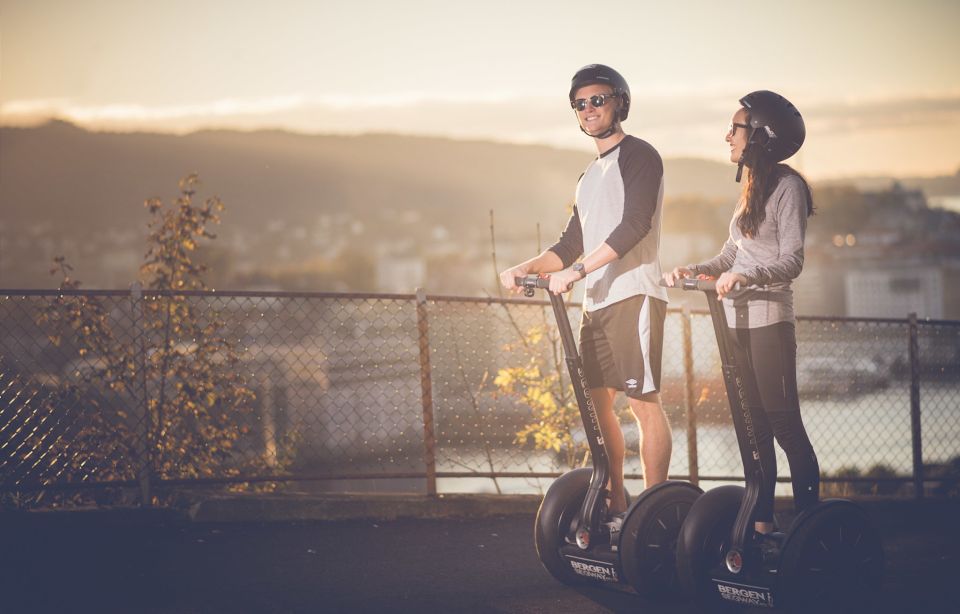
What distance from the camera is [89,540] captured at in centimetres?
489

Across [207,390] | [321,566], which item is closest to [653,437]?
[321,566]

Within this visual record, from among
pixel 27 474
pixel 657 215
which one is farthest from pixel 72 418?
pixel 657 215

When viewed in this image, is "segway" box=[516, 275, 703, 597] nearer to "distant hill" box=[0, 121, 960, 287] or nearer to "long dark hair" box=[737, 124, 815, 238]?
"long dark hair" box=[737, 124, 815, 238]

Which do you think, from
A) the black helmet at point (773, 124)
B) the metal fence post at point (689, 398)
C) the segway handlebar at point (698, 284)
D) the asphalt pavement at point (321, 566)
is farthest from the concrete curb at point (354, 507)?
the black helmet at point (773, 124)

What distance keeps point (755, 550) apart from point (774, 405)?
511 mm

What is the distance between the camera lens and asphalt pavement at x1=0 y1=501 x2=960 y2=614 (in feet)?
12.6

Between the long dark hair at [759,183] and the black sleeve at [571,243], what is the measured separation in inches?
28.6

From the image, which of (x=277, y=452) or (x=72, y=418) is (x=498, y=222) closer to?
(x=277, y=452)

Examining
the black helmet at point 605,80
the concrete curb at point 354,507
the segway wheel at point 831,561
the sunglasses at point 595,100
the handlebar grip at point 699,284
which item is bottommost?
the concrete curb at point 354,507

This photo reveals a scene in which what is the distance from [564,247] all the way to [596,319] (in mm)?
387

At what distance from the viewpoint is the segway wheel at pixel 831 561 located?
10.9 feet

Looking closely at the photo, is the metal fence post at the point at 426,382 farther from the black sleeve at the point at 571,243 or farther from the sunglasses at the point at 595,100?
the sunglasses at the point at 595,100

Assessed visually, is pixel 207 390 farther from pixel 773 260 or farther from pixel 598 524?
pixel 773 260

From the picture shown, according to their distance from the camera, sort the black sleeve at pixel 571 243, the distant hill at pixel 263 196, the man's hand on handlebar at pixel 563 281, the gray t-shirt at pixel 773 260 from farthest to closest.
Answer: the distant hill at pixel 263 196
the black sleeve at pixel 571 243
the man's hand on handlebar at pixel 563 281
the gray t-shirt at pixel 773 260
